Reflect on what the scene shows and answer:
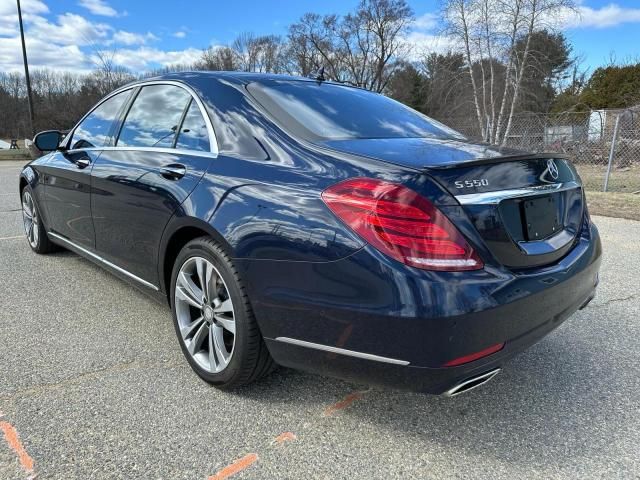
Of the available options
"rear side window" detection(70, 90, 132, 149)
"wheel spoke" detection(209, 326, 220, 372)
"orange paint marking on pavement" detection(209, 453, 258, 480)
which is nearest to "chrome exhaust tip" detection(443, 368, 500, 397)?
"orange paint marking on pavement" detection(209, 453, 258, 480)

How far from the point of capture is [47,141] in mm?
4406

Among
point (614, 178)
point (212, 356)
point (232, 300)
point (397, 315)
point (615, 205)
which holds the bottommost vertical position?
point (614, 178)

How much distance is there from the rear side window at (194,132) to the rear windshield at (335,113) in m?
0.33

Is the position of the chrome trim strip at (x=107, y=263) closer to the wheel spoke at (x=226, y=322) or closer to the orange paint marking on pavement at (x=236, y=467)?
the wheel spoke at (x=226, y=322)

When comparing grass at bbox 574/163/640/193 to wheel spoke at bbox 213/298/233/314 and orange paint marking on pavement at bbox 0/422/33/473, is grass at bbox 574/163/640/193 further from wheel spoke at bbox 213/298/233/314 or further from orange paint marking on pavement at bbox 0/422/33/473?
orange paint marking on pavement at bbox 0/422/33/473

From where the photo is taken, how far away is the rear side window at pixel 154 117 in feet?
9.53

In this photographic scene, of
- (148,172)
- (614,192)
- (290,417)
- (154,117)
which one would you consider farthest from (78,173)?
(614,192)

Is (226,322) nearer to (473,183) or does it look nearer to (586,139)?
(473,183)

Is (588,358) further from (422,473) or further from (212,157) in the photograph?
(212,157)

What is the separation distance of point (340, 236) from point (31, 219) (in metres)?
4.39

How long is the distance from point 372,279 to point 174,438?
3.65ft

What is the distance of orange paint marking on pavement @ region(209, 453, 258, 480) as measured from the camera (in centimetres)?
189

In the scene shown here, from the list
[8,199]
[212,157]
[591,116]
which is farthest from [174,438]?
[591,116]

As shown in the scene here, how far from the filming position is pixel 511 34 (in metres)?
19.6
